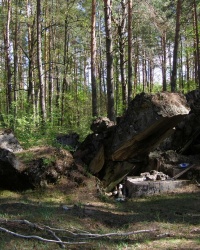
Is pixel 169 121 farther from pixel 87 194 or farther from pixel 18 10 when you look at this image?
pixel 18 10

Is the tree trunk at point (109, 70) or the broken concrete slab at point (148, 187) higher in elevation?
the tree trunk at point (109, 70)

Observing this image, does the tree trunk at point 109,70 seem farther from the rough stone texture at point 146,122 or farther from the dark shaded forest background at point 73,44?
the rough stone texture at point 146,122

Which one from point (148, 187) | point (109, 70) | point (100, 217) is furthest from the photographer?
point (109, 70)

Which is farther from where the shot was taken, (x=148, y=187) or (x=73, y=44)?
(x=73, y=44)

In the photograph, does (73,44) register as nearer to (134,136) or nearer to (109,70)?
(109,70)

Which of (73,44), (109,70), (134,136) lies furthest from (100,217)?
(73,44)

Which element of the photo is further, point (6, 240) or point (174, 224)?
point (174, 224)

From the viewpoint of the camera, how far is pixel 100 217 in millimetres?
6629

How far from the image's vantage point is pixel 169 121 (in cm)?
966

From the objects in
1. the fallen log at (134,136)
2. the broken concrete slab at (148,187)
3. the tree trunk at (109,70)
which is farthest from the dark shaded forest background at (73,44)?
the broken concrete slab at (148,187)

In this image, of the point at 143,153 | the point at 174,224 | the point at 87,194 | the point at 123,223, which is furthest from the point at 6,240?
the point at 143,153

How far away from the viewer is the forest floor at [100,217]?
4973 millimetres

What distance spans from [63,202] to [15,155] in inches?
81.2

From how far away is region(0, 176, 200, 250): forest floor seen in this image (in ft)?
16.3
